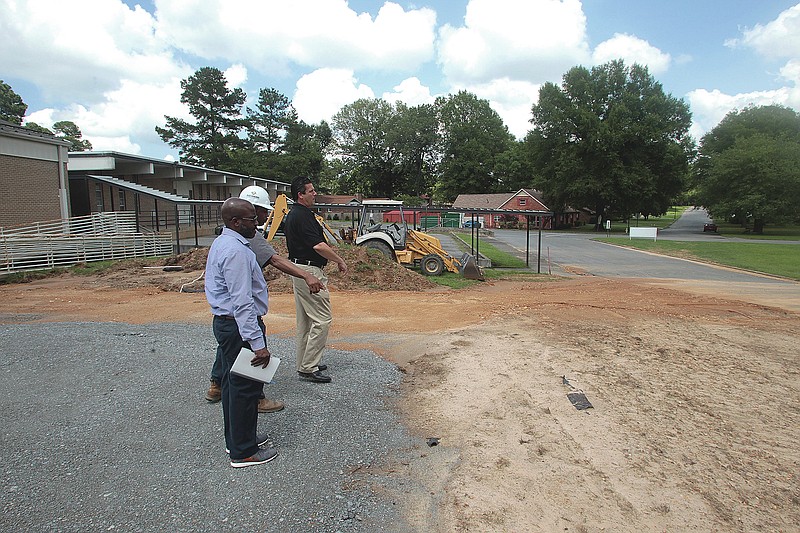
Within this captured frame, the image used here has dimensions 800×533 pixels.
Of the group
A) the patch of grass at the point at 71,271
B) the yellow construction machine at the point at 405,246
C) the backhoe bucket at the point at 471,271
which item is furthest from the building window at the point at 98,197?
the backhoe bucket at the point at 471,271

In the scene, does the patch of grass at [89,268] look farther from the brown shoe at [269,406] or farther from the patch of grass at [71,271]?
the brown shoe at [269,406]

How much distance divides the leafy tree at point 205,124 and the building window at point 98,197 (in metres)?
32.2

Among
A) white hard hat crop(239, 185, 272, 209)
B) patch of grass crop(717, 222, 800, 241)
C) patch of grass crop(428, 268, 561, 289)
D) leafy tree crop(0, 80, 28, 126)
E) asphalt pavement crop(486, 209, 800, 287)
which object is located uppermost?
leafy tree crop(0, 80, 28, 126)

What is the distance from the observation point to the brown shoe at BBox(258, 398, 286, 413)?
4.33 metres

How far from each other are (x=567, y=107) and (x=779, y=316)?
53972 mm

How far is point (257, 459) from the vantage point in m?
3.47

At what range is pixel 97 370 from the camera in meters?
5.40

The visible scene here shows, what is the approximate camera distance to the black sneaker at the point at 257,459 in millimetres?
3426

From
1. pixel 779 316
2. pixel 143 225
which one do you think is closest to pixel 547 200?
pixel 143 225

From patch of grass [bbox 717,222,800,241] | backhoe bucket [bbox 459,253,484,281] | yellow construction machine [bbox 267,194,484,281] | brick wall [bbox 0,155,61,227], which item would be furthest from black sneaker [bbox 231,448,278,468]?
patch of grass [bbox 717,222,800,241]

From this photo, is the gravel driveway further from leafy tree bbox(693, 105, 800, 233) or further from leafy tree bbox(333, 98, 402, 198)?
leafy tree bbox(333, 98, 402, 198)

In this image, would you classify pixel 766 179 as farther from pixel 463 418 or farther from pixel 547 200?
pixel 463 418

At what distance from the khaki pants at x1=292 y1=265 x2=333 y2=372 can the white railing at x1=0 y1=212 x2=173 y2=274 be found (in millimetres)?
15262

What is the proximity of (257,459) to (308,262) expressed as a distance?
80.7 inches
